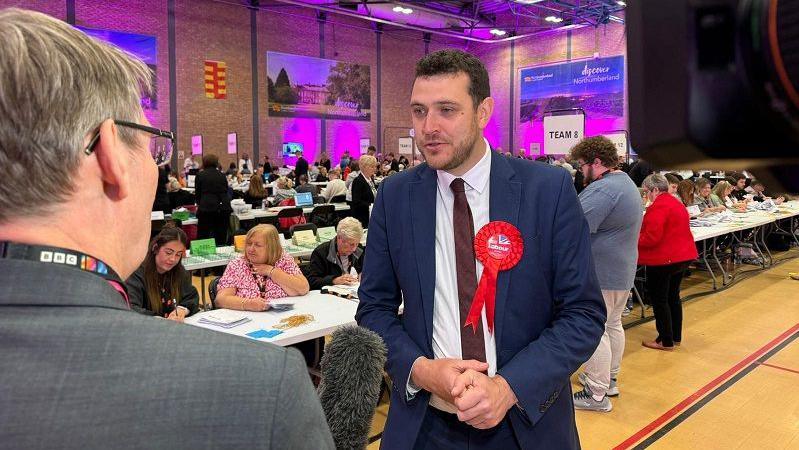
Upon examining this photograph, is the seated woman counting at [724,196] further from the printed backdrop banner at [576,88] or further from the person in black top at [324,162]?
the person in black top at [324,162]

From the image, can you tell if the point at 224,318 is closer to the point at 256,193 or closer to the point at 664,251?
the point at 664,251

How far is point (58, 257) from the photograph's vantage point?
567 millimetres

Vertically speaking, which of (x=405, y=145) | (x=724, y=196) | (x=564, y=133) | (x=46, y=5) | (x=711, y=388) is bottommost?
(x=711, y=388)

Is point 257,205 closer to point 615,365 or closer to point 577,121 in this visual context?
point 577,121

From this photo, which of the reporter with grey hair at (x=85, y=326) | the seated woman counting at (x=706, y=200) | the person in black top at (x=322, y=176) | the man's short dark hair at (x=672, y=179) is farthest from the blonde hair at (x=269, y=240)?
the person in black top at (x=322, y=176)

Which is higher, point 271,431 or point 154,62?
point 154,62

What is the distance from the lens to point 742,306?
6.38 metres

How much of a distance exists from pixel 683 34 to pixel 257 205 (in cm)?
1003

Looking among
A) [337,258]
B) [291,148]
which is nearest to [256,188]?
[337,258]

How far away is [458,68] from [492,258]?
513 millimetres

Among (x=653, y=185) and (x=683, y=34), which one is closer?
(x=683, y=34)

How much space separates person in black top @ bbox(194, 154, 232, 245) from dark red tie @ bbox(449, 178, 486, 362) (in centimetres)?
699

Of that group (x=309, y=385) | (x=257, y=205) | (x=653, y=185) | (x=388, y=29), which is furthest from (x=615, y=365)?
(x=388, y=29)

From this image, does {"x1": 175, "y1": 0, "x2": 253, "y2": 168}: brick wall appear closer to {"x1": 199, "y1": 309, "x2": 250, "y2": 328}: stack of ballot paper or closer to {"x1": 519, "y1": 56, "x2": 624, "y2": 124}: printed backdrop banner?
{"x1": 519, "y1": 56, "x2": 624, "y2": 124}: printed backdrop banner
